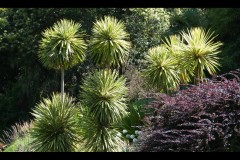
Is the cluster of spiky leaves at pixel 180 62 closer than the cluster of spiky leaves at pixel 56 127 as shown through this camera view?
No

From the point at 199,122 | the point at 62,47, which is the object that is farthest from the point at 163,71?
the point at 199,122

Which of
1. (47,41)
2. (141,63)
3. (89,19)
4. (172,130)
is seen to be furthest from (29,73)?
(172,130)

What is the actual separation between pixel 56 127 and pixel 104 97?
1111 mm

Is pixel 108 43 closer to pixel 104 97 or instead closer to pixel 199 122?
pixel 104 97

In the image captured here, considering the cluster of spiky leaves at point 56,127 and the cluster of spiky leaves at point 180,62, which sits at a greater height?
the cluster of spiky leaves at point 180,62

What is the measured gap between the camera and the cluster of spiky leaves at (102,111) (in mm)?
8602

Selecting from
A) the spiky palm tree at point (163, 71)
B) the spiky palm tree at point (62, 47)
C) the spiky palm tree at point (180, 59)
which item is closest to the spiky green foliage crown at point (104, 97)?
the spiky palm tree at point (62, 47)

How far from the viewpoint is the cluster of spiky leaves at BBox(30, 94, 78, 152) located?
29.1 ft

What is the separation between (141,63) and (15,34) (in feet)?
15.6

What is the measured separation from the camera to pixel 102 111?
28.2 feet

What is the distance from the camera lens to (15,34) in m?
17.5

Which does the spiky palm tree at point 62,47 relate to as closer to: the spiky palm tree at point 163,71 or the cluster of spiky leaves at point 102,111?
the cluster of spiky leaves at point 102,111

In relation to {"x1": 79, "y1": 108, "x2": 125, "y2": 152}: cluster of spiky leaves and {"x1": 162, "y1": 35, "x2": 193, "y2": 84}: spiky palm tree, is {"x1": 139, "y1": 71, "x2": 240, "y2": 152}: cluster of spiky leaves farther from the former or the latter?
{"x1": 162, "y1": 35, "x2": 193, "y2": 84}: spiky palm tree

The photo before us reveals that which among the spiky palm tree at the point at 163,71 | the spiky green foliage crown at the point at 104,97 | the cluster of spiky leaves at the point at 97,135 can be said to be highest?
the spiky palm tree at the point at 163,71
